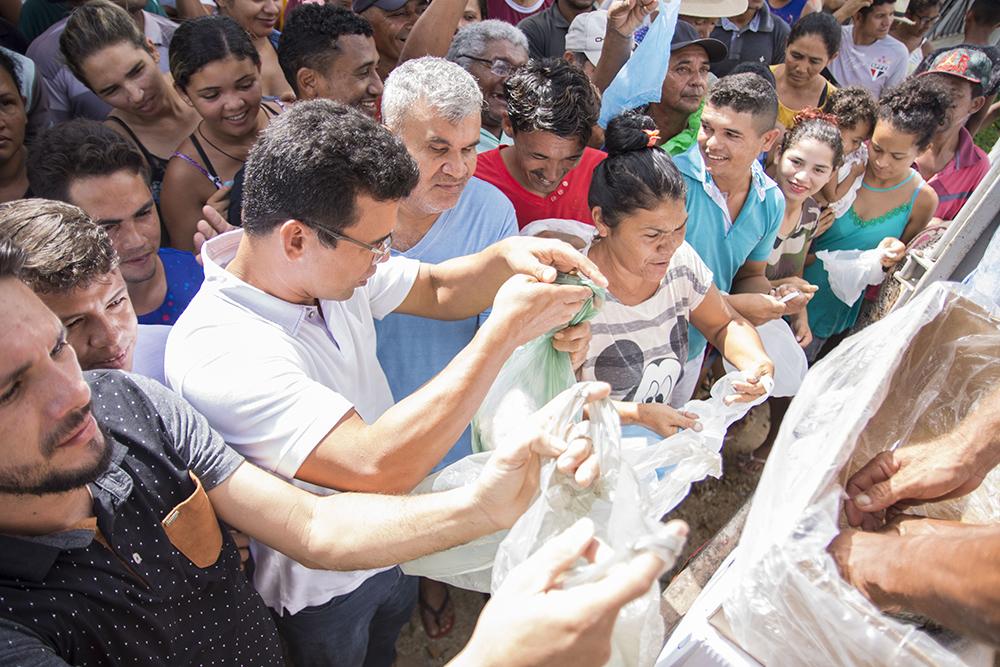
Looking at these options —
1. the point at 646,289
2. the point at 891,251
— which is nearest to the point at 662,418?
the point at 646,289

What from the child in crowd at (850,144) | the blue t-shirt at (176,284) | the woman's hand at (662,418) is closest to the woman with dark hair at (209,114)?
the blue t-shirt at (176,284)

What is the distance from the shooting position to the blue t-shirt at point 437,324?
7.96 feet

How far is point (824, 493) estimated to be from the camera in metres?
1.24

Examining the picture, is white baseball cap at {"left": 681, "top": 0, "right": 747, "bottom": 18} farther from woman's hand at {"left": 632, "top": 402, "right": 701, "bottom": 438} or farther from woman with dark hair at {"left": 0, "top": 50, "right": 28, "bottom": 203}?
woman with dark hair at {"left": 0, "top": 50, "right": 28, "bottom": 203}

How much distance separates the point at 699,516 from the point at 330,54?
3.13 meters

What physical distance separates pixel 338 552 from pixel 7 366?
749 millimetres

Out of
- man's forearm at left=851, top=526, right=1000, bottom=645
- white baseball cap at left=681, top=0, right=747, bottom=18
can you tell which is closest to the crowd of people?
man's forearm at left=851, top=526, right=1000, bottom=645

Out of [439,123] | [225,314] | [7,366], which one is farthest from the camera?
[439,123]

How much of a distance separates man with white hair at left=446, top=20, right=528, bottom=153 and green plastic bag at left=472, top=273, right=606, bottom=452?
1518 millimetres

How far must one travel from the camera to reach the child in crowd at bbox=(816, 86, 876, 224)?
3693 mm

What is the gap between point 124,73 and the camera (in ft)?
9.52

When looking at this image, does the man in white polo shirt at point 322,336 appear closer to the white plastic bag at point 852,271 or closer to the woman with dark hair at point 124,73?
the woman with dark hair at point 124,73

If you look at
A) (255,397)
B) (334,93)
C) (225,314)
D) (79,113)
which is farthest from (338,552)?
(79,113)

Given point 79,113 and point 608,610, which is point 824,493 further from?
point 79,113
